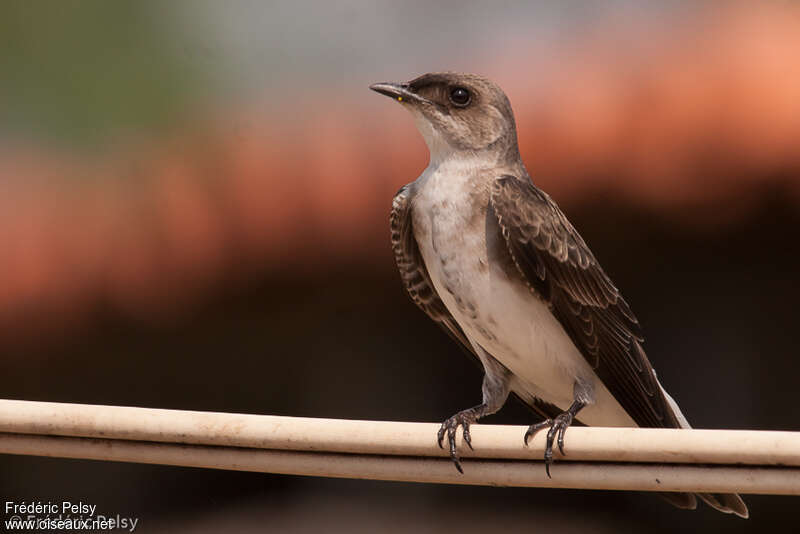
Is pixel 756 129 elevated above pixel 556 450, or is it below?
above

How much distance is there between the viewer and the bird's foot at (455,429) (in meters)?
1.50

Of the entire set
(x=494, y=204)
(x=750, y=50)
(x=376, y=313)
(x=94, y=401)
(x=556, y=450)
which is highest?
(x=750, y=50)

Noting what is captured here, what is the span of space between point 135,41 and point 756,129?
7.40 ft

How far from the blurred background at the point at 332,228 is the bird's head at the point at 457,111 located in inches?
32.9

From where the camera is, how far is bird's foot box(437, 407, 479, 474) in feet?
4.91

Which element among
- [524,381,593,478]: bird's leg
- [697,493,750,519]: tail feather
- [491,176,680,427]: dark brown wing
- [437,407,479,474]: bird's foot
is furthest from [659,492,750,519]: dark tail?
[437,407,479,474]: bird's foot

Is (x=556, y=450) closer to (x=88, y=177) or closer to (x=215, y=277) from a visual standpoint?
(x=215, y=277)

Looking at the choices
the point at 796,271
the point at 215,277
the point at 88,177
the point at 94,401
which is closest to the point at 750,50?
the point at 796,271

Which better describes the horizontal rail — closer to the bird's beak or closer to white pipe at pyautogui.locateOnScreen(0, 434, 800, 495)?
white pipe at pyautogui.locateOnScreen(0, 434, 800, 495)

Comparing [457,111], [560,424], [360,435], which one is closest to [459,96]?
[457,111]

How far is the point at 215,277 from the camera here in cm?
325

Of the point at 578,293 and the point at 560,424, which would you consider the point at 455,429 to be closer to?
the point at 560,424

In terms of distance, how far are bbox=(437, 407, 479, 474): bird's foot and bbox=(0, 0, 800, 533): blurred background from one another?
3.78 ft

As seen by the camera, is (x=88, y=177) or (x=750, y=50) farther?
(x=88, y=177)
